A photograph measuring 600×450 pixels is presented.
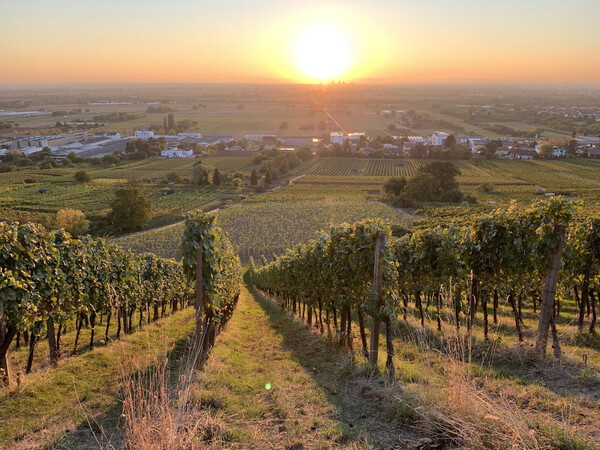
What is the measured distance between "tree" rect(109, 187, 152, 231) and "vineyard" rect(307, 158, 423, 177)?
46436 millimetres

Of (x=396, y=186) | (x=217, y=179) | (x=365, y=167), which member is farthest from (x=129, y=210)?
(x=365, y=167)

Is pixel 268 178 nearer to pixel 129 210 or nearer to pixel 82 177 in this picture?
pixel 129 210

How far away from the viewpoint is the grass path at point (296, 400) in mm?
5086

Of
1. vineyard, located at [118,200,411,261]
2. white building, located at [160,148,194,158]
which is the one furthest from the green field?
white building, located at [160,148,194,158]

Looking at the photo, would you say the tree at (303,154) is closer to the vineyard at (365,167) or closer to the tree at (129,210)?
the vineyard at (365,167)

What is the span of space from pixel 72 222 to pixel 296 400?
164ft

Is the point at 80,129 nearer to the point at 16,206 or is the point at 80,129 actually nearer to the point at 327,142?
the point at 327,142

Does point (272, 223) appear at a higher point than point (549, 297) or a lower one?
lower

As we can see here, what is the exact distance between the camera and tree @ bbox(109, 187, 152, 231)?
4997 centimetres

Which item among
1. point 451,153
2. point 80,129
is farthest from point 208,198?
point 80,129

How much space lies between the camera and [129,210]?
5006 cm

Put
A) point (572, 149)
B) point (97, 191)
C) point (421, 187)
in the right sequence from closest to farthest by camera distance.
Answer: point (421, 187)
point (97, 191)
point (572, 149)

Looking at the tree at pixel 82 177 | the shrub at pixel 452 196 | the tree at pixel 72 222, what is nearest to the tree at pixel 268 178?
the shrub at pixel 452 196

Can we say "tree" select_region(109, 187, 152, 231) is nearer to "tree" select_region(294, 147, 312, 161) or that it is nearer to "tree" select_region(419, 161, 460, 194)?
"tree" select_region(419, 161, 460, 194)
